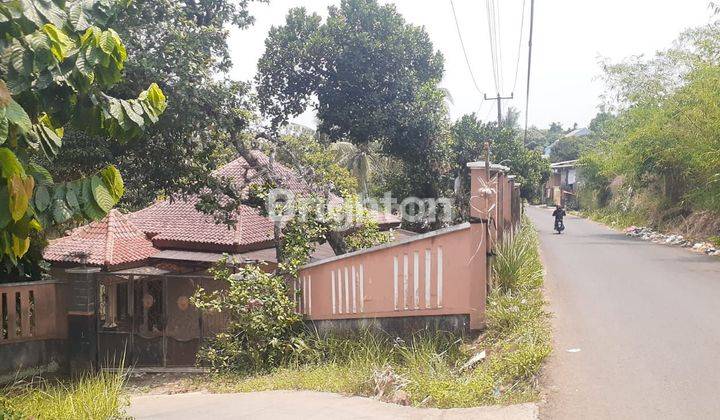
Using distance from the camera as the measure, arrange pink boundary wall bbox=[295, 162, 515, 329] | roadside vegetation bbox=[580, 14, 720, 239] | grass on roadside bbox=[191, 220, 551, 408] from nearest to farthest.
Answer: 1. grass on roadside bbox=[191, 220, 551, 408]
2. pink boundary wall bbox=[295, 162, 515, 329]
3. roadside vegetation bbox=[580, 14, 720, 239]

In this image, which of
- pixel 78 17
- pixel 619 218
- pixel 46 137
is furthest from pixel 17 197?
pixel 619 218

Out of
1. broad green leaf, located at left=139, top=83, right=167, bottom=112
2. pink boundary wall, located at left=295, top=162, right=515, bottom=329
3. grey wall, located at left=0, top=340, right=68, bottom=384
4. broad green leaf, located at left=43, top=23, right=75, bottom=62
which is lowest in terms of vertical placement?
grey wall, located at left=0, top=340, right=68, bottom=384

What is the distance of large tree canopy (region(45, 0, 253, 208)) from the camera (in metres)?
8.88

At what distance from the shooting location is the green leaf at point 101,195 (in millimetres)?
4039

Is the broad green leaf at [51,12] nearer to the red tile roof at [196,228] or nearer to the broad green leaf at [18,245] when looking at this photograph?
the broad green leaf at [18,245]

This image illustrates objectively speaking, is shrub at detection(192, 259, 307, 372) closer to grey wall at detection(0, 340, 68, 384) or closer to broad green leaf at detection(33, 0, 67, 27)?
grey wall at detection(0, 340, 68, 384)

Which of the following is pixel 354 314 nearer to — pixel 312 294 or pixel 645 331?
pixel 312 294

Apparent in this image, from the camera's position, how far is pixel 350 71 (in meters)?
14.2

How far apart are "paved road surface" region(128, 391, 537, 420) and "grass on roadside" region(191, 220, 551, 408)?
21 cm

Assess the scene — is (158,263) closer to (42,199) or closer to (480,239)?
(480,239)

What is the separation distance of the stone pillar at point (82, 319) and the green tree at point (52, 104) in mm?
5804

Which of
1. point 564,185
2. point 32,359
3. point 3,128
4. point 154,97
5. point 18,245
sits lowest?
point 32,359

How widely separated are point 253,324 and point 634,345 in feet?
15.5

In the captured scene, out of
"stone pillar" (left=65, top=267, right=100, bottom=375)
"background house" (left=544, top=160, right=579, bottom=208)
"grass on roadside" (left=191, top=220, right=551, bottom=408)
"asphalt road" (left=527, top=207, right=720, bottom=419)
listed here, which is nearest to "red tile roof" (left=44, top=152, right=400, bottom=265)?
"stone pillar" (left=65, top=267, right=100, bottom=375)
